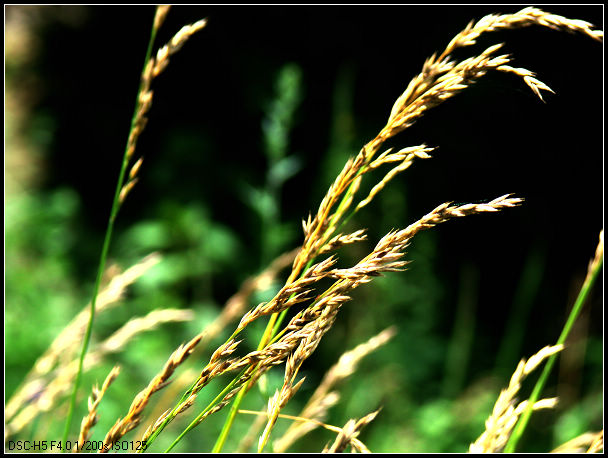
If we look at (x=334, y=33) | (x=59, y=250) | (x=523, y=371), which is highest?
(x=334, y=33)

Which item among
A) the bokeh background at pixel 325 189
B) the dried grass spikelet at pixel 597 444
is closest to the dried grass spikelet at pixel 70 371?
the dried grass spikelet at pixel 597 444

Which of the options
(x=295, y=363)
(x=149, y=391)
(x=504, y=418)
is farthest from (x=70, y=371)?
(x=504, y=418)

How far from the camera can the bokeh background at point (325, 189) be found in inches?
116

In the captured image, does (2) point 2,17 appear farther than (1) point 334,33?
No

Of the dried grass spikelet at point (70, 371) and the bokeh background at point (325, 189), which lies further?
the bokeh background at point (325, 189)

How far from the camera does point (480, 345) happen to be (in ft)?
11.3

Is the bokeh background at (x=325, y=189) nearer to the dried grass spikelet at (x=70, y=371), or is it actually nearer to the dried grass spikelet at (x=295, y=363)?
the dried grass spikelet at (x=70, y=371)

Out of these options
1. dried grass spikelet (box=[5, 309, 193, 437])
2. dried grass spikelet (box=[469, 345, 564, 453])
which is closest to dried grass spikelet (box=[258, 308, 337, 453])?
dried grass spikelet (box=[469, 345, 564, 453])

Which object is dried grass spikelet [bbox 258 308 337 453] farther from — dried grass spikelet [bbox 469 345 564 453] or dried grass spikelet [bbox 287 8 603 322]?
dried grass spikelet [bbox 469 345 564 453]

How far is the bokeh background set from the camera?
2951 millimetres

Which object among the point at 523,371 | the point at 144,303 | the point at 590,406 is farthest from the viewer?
the point at 144,303

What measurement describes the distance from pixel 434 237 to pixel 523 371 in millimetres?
2641

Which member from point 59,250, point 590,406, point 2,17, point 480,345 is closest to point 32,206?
point 59,250

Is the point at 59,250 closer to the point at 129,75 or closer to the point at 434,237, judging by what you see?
the point at 129,75
